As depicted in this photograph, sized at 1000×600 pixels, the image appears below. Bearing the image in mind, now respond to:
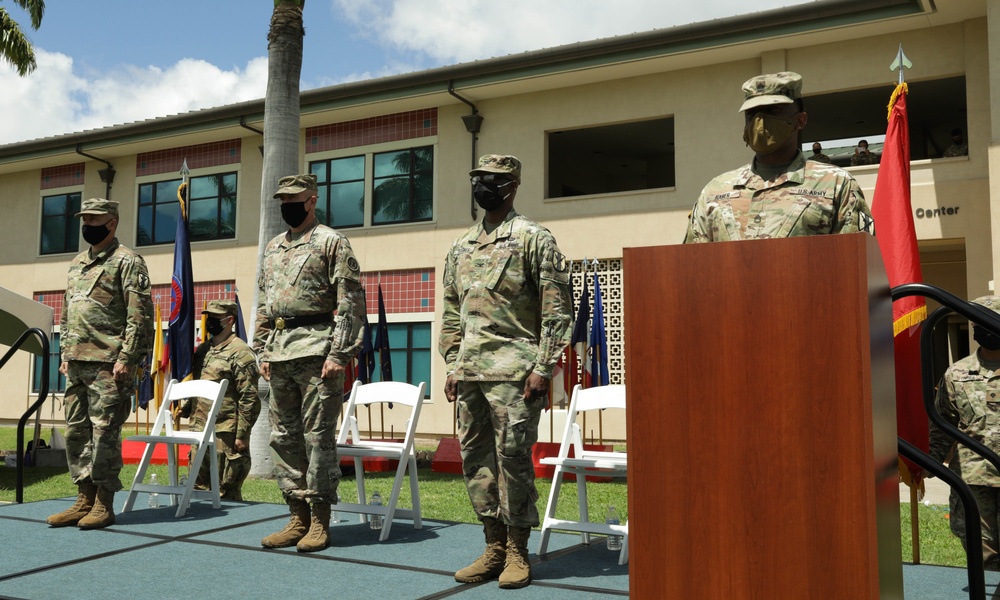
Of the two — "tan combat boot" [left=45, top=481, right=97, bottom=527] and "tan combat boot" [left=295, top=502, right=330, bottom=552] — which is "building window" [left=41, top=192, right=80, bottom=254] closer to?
"tan combat boot" [left=45, top=481, right=97, bottom=527]

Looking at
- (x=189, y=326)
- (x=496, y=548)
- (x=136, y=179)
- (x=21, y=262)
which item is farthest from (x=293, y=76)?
(x=21, y=262)

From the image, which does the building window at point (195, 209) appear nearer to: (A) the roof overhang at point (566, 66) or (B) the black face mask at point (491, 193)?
(A) the roof overhang at point (566, 66)

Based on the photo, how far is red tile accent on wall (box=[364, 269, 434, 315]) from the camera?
1980 cm

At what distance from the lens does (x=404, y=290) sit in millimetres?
20062

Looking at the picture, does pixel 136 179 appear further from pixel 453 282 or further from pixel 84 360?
pixel 453 282

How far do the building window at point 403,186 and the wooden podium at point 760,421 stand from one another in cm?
1784

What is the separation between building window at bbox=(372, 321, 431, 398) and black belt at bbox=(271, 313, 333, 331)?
1355 cm

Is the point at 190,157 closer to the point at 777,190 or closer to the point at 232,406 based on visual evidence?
the point at 232,406

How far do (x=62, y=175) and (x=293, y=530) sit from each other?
22383mm

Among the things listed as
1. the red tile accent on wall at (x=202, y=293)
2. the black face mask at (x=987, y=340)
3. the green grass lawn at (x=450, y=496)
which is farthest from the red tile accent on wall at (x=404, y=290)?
the black face mask at (x=987, y=340)

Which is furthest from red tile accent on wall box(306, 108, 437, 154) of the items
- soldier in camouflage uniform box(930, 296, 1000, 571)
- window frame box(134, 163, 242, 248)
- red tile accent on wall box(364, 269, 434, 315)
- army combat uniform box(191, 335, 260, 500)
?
soldier in camouflage uniform box(930, 296, 1000, 571)

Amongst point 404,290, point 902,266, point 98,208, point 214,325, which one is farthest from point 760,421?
point 404,290

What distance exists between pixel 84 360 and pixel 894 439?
18.4 feet

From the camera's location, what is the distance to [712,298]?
227 centimetres
